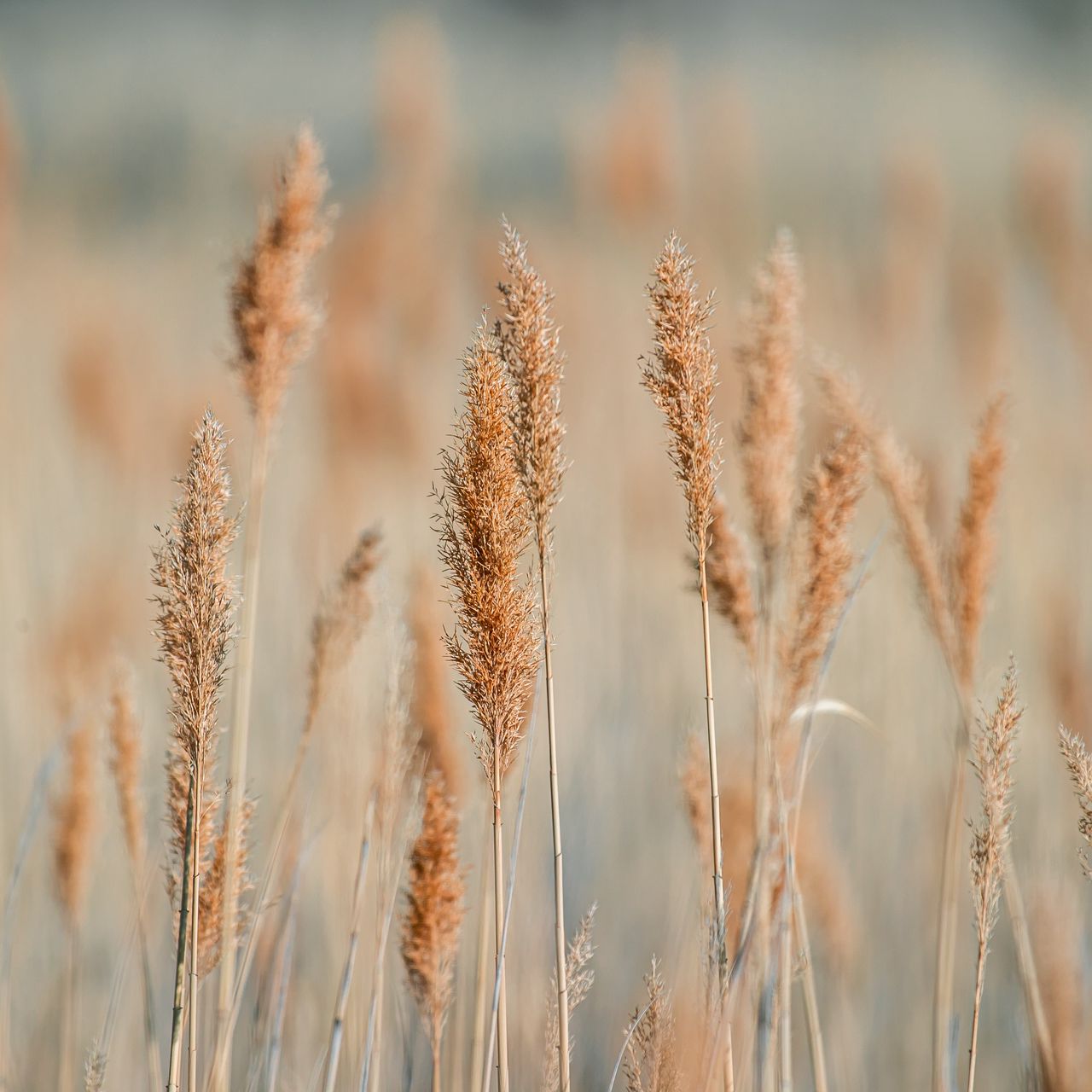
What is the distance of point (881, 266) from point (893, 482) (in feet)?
8.68

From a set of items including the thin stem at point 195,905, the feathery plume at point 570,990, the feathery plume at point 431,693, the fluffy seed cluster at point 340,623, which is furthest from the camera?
the feathery plume at point 431,693

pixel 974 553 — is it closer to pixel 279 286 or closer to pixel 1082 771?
pixel 1082 771

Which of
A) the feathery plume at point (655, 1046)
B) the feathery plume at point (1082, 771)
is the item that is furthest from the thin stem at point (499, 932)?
the feathery plume at point (1082, 771)

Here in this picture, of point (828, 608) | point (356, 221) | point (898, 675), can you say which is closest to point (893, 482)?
point (828, 608)

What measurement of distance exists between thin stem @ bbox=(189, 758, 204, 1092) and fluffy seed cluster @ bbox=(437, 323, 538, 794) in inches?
8.6

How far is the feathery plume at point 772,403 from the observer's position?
1029 mm

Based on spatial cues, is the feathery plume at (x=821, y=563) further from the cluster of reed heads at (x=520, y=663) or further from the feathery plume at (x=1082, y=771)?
the feathery plume at (x=1082, y=771)

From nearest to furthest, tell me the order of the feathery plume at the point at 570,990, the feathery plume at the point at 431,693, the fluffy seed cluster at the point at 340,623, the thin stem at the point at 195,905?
the thin stem at the point at 195,905
the feathery plume at the point at 570,990
the fluffy seed cluster at the point at 340,623
the feathery plume at the point at 431,693

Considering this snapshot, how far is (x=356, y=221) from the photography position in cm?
358

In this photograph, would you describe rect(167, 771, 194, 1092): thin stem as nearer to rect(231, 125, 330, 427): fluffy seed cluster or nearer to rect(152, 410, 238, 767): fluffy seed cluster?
rect(152, 410, 238, 767): fluffy seed cluster

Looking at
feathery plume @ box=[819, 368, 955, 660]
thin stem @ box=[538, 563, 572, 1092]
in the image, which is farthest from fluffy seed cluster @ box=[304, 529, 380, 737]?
feathery plume @ box=[819, 368, 955, 660]

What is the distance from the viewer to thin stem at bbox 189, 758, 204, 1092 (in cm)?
77

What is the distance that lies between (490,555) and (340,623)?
291 mm

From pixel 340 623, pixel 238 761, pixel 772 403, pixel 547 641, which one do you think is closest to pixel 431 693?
pixel 340 623
